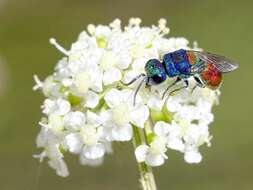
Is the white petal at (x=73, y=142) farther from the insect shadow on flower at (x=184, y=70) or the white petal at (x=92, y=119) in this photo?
the insect shadow on flower at (x=184, y=70)

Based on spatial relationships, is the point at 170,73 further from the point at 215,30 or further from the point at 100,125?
the point at 215,30

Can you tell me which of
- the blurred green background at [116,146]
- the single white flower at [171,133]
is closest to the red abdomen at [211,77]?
the single white flower at [171,133]

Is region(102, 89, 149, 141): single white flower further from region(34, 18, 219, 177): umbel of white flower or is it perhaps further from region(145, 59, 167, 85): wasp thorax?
region(145, 59, 167, 85): wasp thorax

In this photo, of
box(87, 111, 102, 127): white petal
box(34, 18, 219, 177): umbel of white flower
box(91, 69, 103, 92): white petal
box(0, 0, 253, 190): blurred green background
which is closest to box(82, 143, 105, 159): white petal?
box(34, 18, 219, 177): umbel of white flower

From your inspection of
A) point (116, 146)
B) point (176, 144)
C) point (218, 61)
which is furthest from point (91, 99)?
point (116, 146)

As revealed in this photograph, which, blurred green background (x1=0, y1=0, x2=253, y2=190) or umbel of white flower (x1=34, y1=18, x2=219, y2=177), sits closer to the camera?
umbel of white flower (x1=34, y1=18, x2=219, y2=177)

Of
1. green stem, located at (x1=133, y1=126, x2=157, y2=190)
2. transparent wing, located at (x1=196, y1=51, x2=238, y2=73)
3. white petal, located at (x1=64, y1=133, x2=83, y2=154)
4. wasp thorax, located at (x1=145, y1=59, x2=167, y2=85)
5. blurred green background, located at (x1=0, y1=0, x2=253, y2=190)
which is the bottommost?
green stem, located at (x1=133, y1=126, x2=157, y2=190)

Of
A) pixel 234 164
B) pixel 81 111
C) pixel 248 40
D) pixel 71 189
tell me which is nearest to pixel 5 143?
pixel 71 189
